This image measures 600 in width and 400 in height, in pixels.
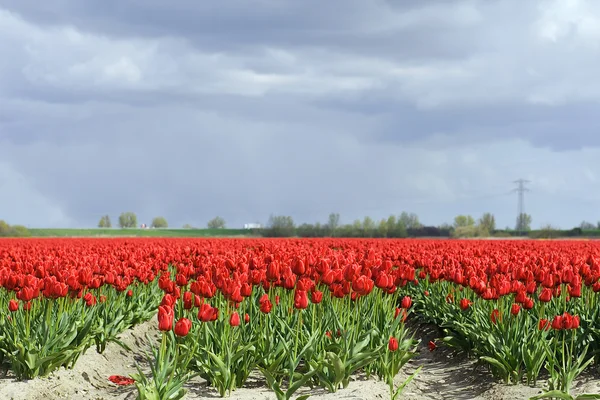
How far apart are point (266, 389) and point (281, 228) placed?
2402 inches

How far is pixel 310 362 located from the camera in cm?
665

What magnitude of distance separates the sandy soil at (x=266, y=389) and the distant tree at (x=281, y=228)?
57.3 metres

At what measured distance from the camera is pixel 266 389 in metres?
6.70

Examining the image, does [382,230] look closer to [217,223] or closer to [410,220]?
[410,220]

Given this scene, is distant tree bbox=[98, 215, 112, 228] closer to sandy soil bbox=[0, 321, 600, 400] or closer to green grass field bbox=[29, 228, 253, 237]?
green grass field bbox=[29, 228, 253, 237]

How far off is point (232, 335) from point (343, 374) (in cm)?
124

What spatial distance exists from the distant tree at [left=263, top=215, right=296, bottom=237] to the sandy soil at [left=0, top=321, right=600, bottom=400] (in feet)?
188

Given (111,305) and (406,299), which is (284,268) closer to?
(406,299)

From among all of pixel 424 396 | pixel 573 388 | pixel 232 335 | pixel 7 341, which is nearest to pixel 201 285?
pixel 232 335

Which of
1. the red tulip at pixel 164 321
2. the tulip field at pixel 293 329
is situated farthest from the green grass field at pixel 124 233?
the red tulip at pixel 164 321

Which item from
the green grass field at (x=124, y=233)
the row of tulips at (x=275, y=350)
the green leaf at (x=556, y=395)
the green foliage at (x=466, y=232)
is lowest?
the green leaf at (x=556, y=395)

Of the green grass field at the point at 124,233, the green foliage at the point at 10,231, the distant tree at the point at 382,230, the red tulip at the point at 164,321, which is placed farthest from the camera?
the green grass field at the point at 124,233

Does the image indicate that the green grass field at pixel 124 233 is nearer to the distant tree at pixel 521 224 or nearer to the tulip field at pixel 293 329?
the distant tree at pixel 521 224

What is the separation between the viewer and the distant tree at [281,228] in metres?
67.2
